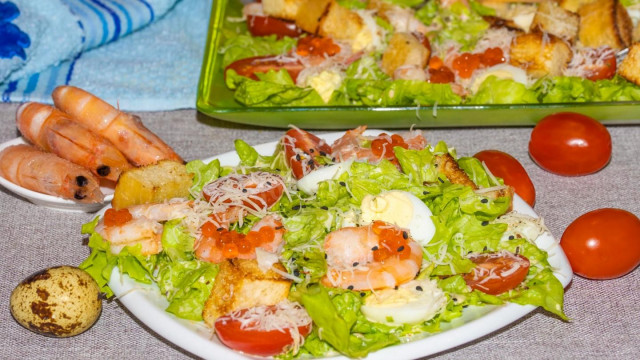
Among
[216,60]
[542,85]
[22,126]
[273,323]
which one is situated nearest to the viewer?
[273,323]

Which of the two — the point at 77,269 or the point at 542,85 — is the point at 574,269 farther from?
the point at 77,269

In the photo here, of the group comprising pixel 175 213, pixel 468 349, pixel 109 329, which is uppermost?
pixel 175 213

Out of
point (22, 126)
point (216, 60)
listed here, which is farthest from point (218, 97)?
point (22, 126)

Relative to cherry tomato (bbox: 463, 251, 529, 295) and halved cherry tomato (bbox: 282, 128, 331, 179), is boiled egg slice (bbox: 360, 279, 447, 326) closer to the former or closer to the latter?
cherry tomato (bbox: 463, 251, 529, 295)

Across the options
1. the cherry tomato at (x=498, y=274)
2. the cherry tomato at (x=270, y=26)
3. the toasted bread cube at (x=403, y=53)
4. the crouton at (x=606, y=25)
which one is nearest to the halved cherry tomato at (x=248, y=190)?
the cherry tomato at (x=498, y=274)

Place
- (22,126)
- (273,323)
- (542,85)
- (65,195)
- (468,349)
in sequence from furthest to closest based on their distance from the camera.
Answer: (542,85), (22,126), (65,195), (468,349), (273,323)

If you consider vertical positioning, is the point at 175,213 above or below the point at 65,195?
above

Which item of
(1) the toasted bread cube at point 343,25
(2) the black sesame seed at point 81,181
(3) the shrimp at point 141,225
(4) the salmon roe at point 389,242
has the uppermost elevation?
(4) the salmon roe at point 389,242

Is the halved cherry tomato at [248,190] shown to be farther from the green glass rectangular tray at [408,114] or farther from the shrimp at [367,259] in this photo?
the green glass rectangular tray at [408,114]
